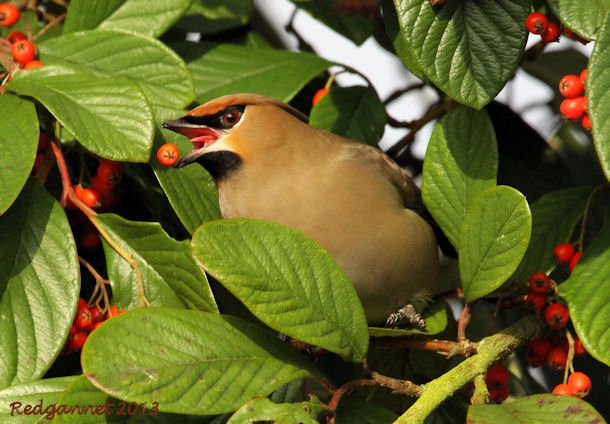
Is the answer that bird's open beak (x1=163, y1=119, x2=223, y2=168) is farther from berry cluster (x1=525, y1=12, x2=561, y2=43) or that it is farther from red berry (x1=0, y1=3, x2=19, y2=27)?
berry cluster (x1=525, y1=12, x2=561, y2=43)

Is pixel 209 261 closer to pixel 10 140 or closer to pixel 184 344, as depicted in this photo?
pixel 184 344

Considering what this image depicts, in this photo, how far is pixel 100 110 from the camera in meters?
2.80

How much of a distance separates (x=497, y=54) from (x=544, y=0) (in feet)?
1.26

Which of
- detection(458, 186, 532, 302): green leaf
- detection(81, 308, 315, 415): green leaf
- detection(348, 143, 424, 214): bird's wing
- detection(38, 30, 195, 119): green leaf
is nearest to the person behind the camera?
detection(81, 308, 315, 415): green leaf

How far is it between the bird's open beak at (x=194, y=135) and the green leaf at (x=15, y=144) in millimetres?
430

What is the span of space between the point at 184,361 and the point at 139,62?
1149 mm

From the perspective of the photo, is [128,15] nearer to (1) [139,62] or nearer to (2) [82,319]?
(1) [139,62]

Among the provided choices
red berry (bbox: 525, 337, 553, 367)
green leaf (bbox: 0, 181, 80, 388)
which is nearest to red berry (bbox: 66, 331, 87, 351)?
green leaf (bbox: 0, 181, 80, 388)

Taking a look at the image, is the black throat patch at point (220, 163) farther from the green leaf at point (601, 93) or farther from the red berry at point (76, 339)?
the green leaf at point (601, 93)

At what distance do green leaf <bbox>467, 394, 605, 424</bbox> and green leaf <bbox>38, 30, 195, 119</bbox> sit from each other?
1309mm

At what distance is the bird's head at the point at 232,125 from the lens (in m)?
3.15

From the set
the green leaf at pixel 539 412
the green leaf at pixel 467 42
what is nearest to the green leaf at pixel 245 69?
the green leaf at pixel 467 42

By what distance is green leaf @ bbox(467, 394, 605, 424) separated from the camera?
7.47ft

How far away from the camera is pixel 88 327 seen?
111 inches
